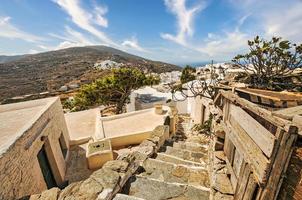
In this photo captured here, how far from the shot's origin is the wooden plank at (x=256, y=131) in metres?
2.22

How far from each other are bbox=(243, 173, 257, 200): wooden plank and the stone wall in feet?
14.9

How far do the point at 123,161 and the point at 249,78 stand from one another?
690cm

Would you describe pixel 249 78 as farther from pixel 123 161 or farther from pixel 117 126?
pixel 117 126

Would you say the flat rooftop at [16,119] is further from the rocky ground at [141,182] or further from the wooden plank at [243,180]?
the wooden plank at [243,180]

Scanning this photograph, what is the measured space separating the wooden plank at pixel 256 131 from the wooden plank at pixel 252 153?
0.10 metres

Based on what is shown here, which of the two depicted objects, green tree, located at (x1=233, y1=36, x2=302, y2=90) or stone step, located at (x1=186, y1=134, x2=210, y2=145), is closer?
green tree, located at (x1=233, y1=36, x2=302, y2=90)

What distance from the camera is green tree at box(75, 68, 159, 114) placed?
18359 mm

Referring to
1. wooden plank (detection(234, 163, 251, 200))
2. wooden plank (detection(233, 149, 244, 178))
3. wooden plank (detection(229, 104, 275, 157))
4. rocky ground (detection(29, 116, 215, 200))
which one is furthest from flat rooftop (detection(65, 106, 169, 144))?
wooden plank (detection(234, 163, 251, 200))

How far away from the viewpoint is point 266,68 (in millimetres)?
7770

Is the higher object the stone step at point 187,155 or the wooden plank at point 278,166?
the wooden plank at point 278,166

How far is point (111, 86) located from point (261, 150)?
17.1 metres

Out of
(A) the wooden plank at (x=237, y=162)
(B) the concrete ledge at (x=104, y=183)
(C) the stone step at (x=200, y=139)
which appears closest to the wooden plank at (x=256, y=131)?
(A) the wooden plank at (x=237, y=162)

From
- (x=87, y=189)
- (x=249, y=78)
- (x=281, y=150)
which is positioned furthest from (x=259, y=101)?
(x=249, y=78)

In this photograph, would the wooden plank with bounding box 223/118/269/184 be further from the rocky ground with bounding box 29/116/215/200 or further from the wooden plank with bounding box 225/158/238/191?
the rocky ground with bounding box 29/116/215/200
